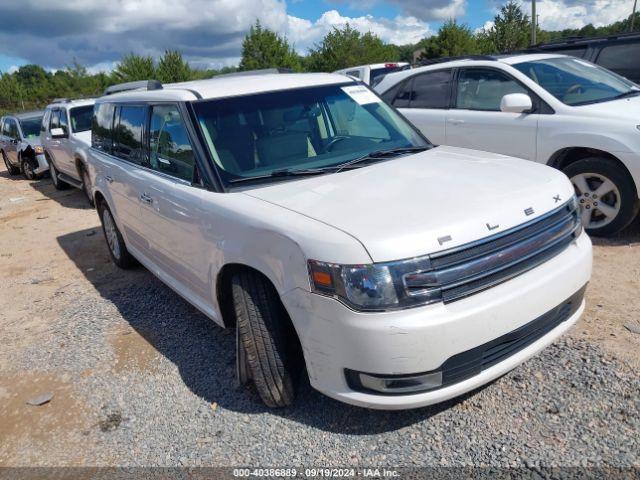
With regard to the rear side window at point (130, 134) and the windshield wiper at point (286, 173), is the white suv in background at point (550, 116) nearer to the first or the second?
the windshield wiper at point (286, 173)

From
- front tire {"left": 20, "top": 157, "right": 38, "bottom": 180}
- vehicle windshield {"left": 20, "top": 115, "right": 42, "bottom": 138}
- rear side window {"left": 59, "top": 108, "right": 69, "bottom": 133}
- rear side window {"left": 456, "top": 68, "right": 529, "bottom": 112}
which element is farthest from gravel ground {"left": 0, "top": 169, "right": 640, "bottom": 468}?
vehicle windshield {"left": 20, "top": 115, "right": 42, "bottom": 138}

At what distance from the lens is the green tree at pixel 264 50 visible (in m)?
37.2

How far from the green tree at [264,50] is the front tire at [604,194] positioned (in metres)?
34.2

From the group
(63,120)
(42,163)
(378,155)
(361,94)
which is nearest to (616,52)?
(361,94)

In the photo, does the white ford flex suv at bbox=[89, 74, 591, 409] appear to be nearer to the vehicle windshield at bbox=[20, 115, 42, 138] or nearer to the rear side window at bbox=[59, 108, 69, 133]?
the rear side window at bbox=[59, 108, 69, 133]

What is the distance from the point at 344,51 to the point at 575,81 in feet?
120

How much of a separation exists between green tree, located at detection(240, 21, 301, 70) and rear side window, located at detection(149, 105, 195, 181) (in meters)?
34.7

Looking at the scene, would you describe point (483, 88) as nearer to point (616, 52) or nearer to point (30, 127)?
point (616, 52)

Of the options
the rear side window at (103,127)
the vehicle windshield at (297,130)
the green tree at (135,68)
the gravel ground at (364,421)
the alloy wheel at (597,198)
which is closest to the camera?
the gravel ground at (364,421)

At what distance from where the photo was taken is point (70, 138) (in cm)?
998

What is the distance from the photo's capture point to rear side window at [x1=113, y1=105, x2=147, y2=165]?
14.4ft

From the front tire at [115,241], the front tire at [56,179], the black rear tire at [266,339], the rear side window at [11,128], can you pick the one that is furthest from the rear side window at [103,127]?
the rear side window at [11,128]

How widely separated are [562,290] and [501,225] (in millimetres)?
538

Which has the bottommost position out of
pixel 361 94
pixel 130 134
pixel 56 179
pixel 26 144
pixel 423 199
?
pixel 56 179
